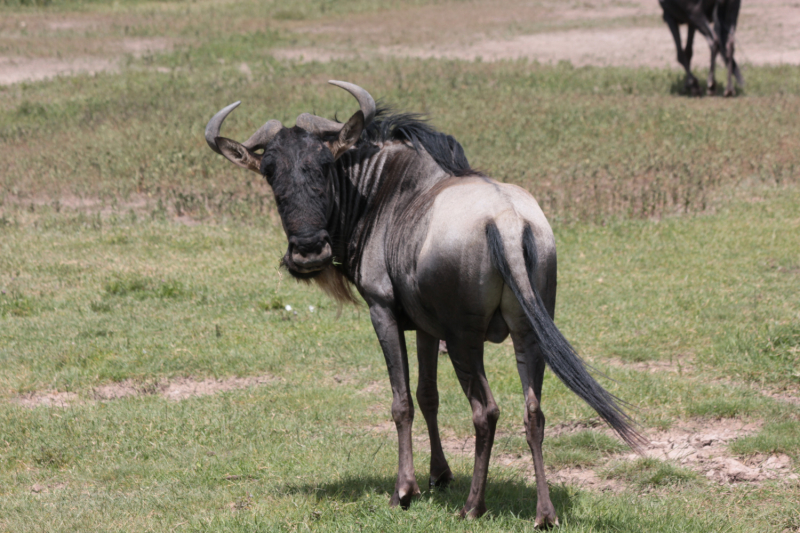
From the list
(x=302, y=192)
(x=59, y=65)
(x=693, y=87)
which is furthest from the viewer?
(x=59, y=65)

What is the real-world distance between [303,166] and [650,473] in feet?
9.41

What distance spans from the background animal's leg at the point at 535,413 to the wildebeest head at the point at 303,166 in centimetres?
119

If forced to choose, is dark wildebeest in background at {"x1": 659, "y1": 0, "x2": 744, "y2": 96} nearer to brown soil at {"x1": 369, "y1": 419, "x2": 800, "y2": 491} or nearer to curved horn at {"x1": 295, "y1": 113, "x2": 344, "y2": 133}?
brown soil at {"x1": 369, "y1": 419, "x2": 800, "y2": 491}

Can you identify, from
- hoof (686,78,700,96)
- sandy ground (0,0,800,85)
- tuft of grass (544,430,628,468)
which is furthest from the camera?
sandy ground (0,0,800,85)

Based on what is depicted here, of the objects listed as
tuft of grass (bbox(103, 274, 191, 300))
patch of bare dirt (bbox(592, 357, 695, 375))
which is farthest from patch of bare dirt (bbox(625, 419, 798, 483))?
tuft of grass (bbox(103, 274, 191, 300))

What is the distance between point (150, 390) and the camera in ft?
23.1

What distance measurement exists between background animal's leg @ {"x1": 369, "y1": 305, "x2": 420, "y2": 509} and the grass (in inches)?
8.0

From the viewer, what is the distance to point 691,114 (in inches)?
610

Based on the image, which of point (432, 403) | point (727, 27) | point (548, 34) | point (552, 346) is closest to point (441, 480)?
point (432, 403)

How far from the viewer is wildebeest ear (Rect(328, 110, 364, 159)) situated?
498 centimetres

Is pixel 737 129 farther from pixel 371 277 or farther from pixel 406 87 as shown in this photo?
pixel 371 277

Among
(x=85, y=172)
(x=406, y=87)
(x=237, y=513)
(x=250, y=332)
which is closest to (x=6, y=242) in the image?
(x=85, y=172)

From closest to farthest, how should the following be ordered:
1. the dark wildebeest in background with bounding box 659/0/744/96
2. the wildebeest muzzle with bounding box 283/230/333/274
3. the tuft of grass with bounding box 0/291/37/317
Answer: the wildebeest muzzle with bounding box 283/230/333/274 → the tuft of grass with bounding box 0/291/37/317 → the dark wildebeest in background with bounding box 659/0/744/96

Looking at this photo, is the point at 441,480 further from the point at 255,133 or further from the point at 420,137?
the point at 255,133
